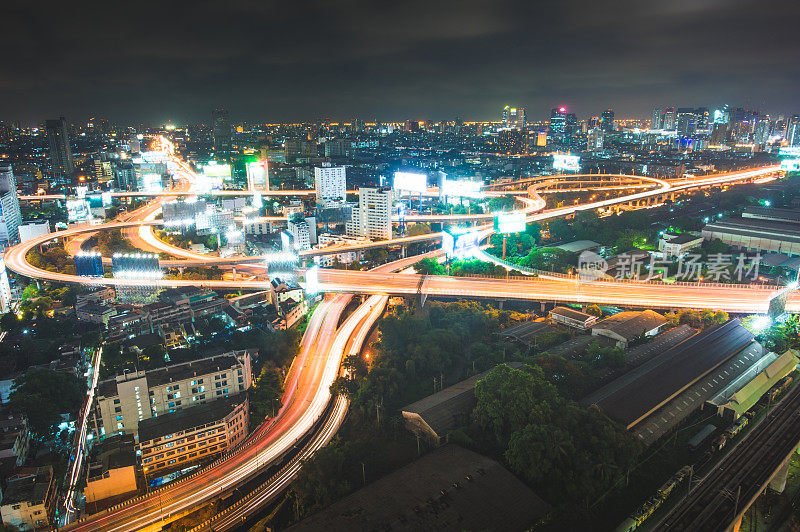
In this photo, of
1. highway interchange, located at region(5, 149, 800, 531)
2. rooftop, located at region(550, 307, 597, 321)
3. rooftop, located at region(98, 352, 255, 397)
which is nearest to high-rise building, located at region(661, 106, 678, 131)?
highway interchange, located at region(5, 149, 800, 531)

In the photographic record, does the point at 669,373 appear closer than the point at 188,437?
No

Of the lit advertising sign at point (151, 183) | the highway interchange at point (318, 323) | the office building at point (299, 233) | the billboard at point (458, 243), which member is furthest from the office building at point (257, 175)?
the billboard at point (458, 243)

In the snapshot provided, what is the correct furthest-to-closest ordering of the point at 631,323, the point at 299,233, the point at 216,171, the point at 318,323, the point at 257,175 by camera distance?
the point at 216,171, the point at 257,175, the point at 299,233, the point at 318,323, the point at 631,323

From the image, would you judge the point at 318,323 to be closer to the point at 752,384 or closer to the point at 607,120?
the point at 752,384

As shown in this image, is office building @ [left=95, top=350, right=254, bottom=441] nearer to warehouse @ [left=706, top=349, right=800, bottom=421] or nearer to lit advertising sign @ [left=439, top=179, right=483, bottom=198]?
warehouse @ [left=706, top=349, right=800, bottom=421]

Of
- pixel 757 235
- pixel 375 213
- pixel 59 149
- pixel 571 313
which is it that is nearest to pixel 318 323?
pixel 571 313

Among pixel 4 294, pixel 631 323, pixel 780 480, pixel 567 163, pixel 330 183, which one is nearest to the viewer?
pixel 780 480

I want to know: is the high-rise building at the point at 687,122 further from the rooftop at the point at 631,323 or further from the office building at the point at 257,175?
the rooftop at the point at 631,323
